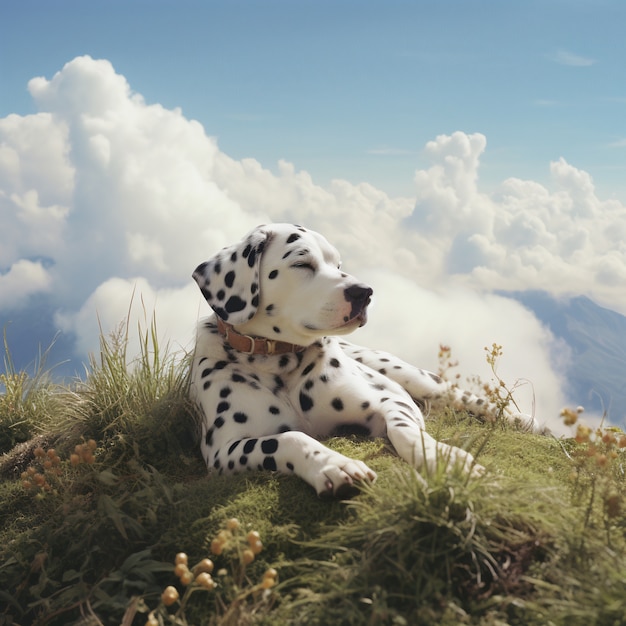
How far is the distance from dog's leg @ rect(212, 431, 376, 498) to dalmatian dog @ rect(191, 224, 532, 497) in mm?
11

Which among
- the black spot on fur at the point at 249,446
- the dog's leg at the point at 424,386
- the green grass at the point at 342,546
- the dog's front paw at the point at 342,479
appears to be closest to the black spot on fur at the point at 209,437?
the green grass at the point at 342,546

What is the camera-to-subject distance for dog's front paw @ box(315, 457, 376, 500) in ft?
12.8

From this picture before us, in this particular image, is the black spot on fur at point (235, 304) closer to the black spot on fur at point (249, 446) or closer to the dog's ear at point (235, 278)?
the dog's ear at point (235, 278)

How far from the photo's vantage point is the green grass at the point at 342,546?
10.3ft

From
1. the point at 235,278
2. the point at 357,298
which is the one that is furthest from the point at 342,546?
the point at 235,278

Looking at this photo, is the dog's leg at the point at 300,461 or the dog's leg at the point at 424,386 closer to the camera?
the dog's leg at the point at 300,461

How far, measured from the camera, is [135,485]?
5160 mm

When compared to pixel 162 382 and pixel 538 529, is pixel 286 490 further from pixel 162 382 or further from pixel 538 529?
pixel 162 382

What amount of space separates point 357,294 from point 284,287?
566mm

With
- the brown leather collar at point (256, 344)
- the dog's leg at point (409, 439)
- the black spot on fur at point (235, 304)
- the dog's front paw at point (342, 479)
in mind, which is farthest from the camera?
the brown leather collar at point (256, 344)

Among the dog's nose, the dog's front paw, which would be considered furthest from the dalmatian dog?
the dog's front paw

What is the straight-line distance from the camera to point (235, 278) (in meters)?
5.17

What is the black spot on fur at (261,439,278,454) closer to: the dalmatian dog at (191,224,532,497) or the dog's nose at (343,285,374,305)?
the dalmatian dog at (191,224,532,497)

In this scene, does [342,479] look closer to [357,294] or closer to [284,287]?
[357,294]
